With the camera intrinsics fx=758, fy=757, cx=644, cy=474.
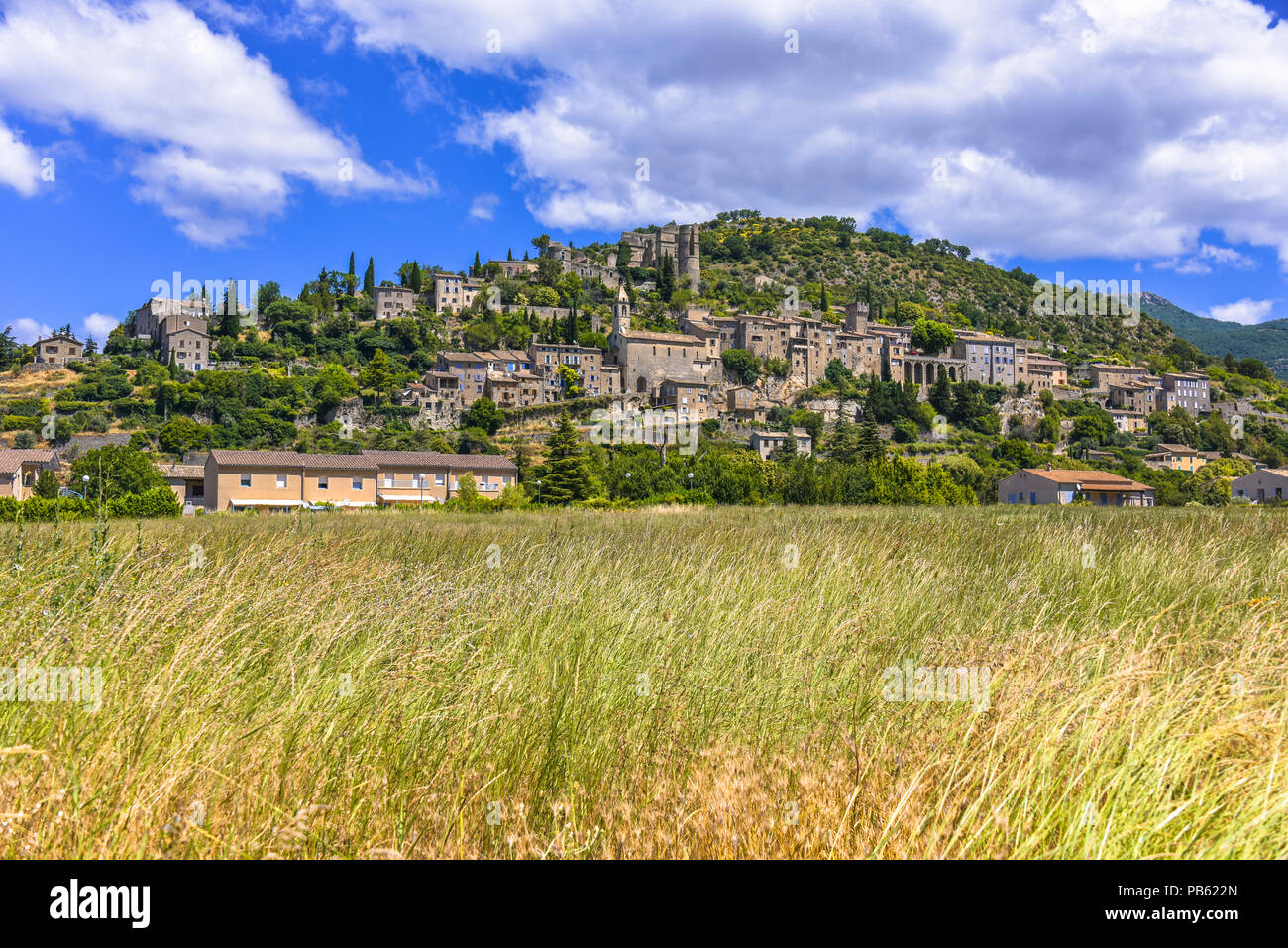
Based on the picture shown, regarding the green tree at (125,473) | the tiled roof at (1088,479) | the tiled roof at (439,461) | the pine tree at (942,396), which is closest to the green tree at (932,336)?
the pine tree at (942,396)

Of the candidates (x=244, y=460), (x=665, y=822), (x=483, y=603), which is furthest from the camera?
(x=244, y=460)

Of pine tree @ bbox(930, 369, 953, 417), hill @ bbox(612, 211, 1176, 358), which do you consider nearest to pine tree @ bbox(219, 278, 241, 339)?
hill @ bbox(612, 211, 1176, 358)

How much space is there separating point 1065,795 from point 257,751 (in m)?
2.85

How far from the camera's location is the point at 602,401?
84.4 meters

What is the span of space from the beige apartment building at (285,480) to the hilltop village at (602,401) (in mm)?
151

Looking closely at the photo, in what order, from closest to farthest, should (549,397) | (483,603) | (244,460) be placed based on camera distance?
(483,603) → (244,460) → (549,397)

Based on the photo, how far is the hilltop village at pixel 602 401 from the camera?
55.2m

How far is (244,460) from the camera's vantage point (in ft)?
169

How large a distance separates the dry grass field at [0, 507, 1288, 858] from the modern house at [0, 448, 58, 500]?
57951 mm

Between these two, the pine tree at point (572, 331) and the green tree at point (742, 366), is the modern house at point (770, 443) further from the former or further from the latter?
the pine tree at point (572, 331)

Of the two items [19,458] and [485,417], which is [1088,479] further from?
[19,458]

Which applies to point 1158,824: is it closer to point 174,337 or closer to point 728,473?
point 728,473

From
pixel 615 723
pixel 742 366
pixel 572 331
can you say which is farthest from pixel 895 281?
pixel 615 723
